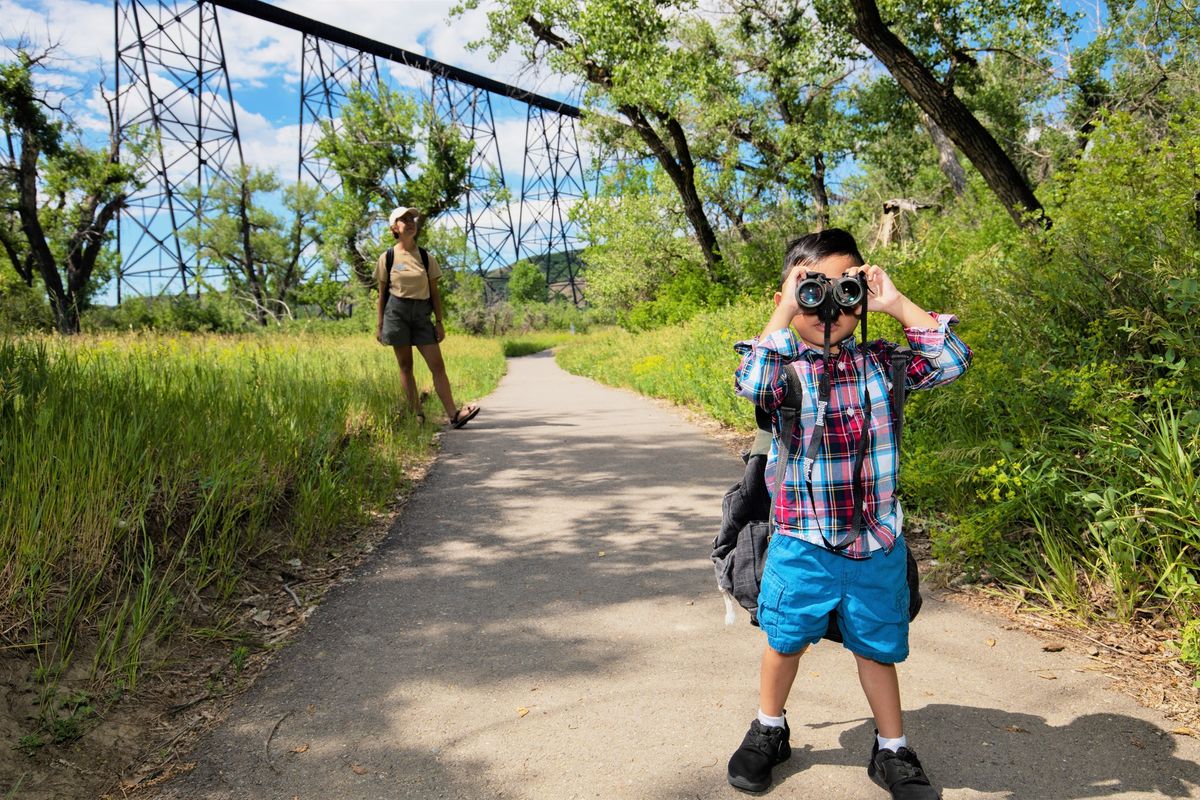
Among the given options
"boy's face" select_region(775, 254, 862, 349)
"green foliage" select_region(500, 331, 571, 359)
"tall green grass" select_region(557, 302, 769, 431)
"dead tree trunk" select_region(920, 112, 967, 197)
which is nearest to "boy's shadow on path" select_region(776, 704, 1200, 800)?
"boy's face" select_region(775, 254, 862, 349)

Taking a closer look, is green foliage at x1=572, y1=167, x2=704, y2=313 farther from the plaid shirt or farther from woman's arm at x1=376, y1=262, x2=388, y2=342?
the plaid shirt

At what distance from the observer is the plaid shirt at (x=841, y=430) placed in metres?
2.20

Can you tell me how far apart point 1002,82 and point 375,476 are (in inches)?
812

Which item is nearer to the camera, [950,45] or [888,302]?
[888,302]

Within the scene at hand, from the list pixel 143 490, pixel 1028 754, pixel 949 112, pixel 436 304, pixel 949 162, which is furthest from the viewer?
pixel 949 162

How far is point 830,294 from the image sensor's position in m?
2.16

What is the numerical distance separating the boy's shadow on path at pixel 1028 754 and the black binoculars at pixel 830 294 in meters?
1.40

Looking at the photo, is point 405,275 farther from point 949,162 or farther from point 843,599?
point 949,162

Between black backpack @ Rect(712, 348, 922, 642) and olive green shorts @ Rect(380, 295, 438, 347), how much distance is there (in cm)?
631

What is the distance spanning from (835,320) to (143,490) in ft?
10.1

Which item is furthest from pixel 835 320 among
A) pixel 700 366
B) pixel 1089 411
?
pixel 700 366

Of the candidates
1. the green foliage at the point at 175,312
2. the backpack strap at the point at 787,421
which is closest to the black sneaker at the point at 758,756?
the backpack strap at the point at 787,421

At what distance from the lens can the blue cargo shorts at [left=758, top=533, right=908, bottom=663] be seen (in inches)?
86.4

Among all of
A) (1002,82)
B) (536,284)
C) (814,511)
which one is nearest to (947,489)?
(814,511)
